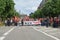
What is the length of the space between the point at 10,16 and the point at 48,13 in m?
24.6

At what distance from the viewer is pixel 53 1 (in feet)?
285

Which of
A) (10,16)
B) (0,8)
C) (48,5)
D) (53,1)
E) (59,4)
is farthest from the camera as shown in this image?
(10,16)

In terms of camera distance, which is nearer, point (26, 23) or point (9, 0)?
point (26, 23)

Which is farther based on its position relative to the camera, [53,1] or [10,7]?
[10,7]

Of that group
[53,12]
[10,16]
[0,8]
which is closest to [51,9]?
[53,12]

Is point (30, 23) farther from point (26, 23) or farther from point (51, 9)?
point (51, 9)

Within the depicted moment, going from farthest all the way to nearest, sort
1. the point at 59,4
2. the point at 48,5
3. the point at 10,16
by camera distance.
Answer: the point at 10,16 → the point at 48,5 → the point at 59,4

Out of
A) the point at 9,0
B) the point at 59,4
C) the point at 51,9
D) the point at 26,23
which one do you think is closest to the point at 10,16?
the point at 9,0

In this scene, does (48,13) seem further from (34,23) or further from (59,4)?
(59,4)

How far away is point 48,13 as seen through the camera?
9388 cm

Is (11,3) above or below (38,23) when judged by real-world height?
above

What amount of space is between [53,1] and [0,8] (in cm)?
1815

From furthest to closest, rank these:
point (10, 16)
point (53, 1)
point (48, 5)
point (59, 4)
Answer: point (10, 16), point (48, 5), point (53, 1), point (59, 4)

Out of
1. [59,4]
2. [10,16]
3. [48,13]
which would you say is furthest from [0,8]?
[10,16]
